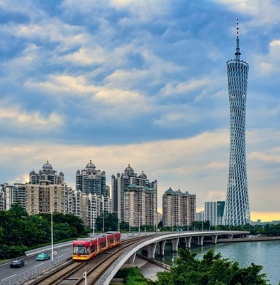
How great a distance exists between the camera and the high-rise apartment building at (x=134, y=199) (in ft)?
497

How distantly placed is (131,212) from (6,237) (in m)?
99.8

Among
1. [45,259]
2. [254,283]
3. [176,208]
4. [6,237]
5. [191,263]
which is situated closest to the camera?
[254,283]

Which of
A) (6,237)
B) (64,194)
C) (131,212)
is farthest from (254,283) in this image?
(131,212)

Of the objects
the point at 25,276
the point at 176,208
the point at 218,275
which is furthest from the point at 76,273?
the point at 176,208

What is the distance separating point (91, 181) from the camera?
17712 centimetres

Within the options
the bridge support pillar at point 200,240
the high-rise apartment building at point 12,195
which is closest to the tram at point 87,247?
the bridge support pillar at point 200,240

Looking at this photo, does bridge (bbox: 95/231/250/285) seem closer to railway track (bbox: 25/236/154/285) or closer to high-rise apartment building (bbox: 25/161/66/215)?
Result: railway track (bbox: 25/236/154/285)

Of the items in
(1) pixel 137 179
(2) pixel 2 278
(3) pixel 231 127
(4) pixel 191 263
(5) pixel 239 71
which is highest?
(5) pixel 239 71

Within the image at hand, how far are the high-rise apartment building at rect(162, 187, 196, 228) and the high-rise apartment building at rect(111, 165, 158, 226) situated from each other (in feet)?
14.6

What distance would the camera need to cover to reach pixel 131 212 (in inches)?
5965

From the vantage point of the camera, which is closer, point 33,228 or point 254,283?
point 254,283

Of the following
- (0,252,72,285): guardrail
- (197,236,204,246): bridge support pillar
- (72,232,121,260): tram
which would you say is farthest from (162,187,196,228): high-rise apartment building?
(0,252,72,285): guardrail

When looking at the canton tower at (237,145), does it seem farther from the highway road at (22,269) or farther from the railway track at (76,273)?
the railway track at (76,273)

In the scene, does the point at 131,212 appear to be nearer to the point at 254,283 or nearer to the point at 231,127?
the point at 231,127
